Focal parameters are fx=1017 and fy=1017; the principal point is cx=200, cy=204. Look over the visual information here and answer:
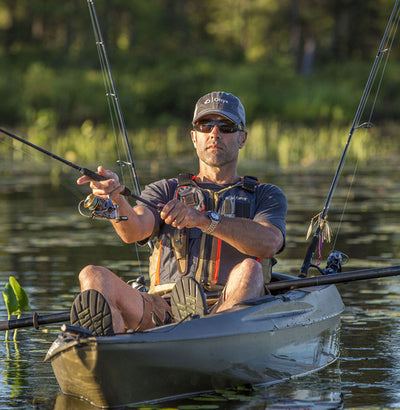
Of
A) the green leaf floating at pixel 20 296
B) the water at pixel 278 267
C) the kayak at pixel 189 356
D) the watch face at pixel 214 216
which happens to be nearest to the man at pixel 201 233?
the watch face at pixel 214 216

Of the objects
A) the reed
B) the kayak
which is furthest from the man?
the reed

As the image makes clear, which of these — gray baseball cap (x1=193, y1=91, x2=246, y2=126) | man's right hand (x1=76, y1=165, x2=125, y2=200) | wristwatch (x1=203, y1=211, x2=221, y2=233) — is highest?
gray baseball cap (x1=193, y1=91, x2=246, y2=126)

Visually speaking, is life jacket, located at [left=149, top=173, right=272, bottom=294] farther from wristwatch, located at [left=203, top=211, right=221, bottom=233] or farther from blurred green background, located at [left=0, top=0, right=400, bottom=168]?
blurred green background, located at [left=0, top=0, right=400, bottom=168]

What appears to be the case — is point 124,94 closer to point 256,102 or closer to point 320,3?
point 256,102

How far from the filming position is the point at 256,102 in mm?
34656

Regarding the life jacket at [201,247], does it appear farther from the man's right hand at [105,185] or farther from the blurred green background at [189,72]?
the blurred green background at [189,72]

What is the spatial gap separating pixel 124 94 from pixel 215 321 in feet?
96.6

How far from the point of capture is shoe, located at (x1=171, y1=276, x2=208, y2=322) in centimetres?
509

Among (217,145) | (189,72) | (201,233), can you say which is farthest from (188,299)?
(189,72)

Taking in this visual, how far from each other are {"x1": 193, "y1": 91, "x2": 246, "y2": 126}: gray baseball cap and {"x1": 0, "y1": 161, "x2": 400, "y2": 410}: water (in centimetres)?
154

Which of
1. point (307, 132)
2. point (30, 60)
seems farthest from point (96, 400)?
point (30, 60)

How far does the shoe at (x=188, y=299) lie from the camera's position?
509 centimetres

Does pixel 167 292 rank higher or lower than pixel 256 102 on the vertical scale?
lower

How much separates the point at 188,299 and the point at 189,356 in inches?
14.2
